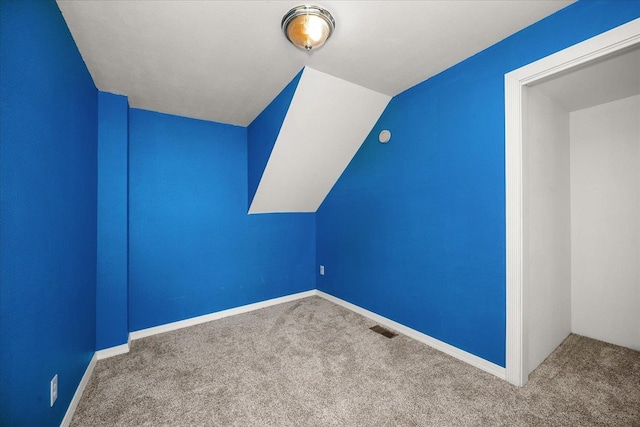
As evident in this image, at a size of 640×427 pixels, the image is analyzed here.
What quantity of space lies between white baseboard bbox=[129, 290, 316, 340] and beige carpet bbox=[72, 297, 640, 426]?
0.18 metres

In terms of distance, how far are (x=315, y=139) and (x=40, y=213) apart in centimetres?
218

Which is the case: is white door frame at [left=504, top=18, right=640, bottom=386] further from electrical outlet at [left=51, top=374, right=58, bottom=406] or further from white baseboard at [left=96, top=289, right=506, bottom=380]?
electrical outlet at [left=51, top=374, right=58, bottom=406]

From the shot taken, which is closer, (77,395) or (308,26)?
(308,26)

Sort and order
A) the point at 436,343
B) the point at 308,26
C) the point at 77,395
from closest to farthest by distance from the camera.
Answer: the point at 308,26 → the point at 77,395 → the point at 436,343

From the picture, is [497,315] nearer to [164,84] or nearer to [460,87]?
[460,87]

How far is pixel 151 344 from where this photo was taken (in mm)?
2406

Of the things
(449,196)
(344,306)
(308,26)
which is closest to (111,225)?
(308,26)

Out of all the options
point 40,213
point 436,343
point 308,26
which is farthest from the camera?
point 436,343

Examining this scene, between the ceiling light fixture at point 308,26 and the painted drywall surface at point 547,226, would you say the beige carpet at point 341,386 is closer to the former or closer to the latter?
the painted drywall surface at point 547,226

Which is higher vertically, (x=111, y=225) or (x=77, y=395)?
(x=111, y=225)

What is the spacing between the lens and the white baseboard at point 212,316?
2592 millimetres

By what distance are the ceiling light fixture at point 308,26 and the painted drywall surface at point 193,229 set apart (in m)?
1.85

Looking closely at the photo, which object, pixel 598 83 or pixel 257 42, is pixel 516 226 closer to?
pixel 598 83

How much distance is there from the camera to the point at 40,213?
3.93 ft
